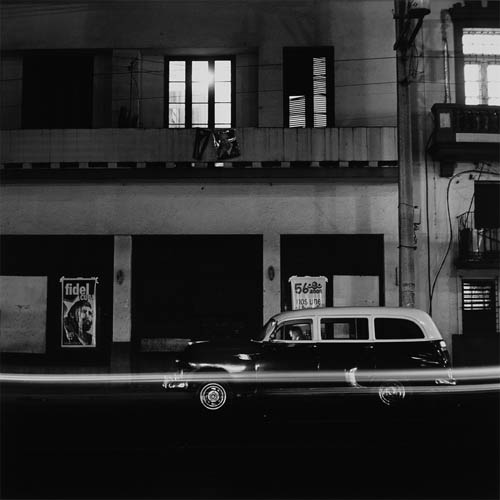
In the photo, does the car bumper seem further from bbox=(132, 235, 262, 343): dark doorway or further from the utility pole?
bbox=(132, 235, 262, 343): dark doorway

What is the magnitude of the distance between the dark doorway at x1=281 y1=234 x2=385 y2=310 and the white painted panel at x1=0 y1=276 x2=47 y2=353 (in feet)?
21.2

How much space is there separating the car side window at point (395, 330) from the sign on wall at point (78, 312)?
8617 mm

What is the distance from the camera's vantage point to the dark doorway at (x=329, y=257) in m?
15.0

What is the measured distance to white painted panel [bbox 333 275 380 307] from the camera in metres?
14.8

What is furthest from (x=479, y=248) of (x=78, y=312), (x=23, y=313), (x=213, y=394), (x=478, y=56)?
(x=23, y=313)

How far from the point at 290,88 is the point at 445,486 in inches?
463

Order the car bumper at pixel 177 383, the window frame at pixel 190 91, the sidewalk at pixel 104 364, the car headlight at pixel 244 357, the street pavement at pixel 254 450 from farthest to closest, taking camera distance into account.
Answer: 1. the window frame at pixel 190 91
2. the sidewalk at pixel 104 364
3. the car bumper at pixel 177 383
4. the car headlight at pixel 244 357
5. the street pavement at pixel 254 450

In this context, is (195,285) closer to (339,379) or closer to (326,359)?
(326,359)

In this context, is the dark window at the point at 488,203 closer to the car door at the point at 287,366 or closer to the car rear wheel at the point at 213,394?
the car door at the point at 287,366

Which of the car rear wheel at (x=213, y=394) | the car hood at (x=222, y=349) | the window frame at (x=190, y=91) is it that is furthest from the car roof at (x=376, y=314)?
the window frame at (x=190, y=91)

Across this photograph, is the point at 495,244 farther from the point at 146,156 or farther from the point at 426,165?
the point at 146,156

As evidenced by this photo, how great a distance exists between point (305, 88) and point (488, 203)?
572 cm

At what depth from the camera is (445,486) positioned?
587 centimetres

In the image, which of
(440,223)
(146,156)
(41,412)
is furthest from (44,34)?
(440,223)
